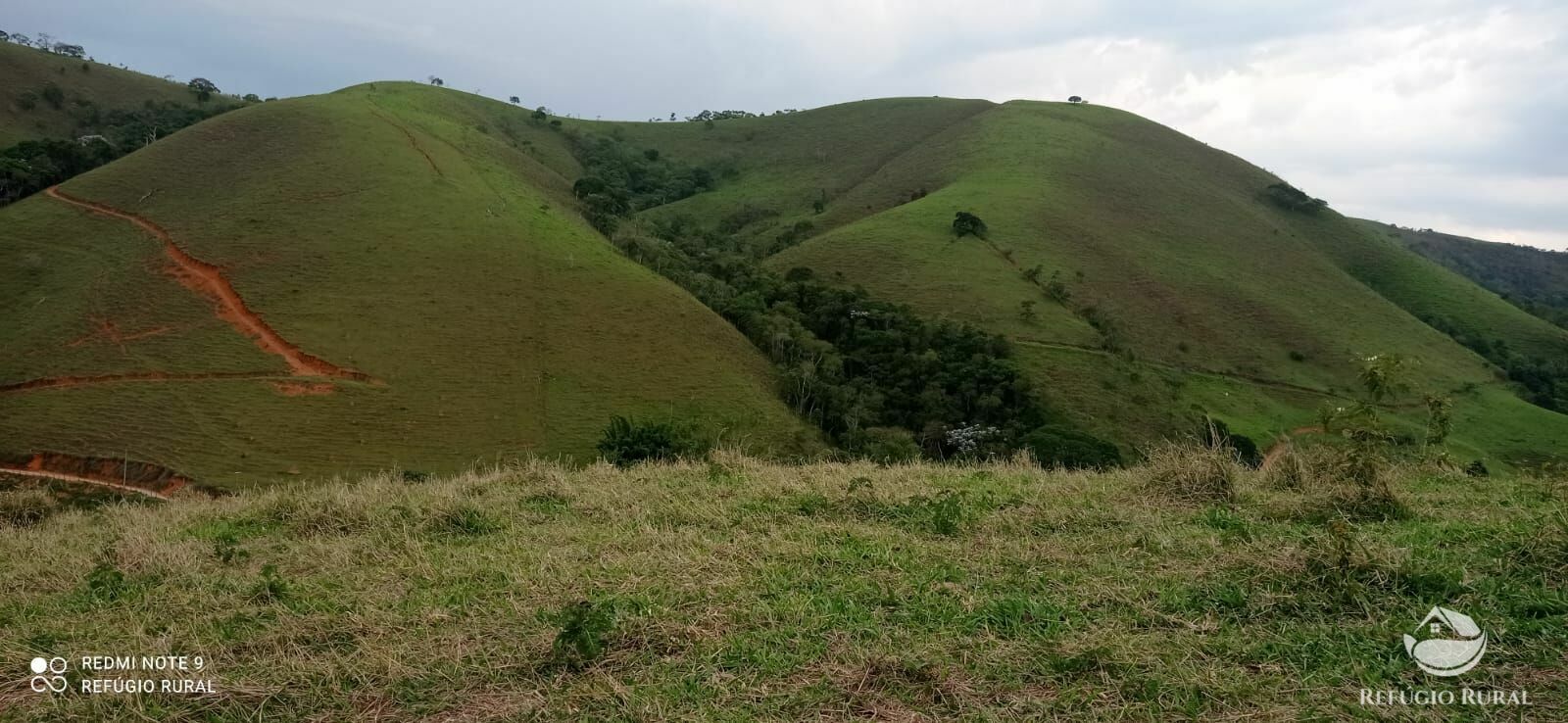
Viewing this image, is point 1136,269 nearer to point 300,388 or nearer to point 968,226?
point 968,226

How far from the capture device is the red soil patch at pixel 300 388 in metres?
35.8

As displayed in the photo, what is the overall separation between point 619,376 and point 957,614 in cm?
3870

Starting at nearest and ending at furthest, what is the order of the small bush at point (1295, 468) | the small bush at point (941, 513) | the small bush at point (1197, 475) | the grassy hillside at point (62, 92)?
the small bush at point (941, 513) < the small bush at point (1197, 475) < the small bush at point (1295, 468) < the grassy hillside at point (62, 92)

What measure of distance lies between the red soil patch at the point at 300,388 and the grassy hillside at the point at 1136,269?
38.0 meters

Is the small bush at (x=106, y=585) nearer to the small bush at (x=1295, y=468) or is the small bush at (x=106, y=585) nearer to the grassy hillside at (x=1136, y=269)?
Result: the small bush at (x=1295, y=468)

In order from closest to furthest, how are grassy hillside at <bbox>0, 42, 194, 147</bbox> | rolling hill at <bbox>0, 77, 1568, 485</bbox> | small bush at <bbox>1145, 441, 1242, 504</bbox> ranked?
1. small bush at <bbox>1145, 441, 1242, 504</bbox>
2. rolling hill at <bbox>0, 77, 1568, 485</bbox>
3. grassy hillside at <bbox>0, 42, 194, 147</bbox>

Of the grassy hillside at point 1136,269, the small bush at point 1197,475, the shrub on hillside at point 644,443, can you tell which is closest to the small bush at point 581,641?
the small bush at point 1197,475

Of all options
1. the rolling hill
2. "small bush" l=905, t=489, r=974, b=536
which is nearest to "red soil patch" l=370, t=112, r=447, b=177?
the rolling hill

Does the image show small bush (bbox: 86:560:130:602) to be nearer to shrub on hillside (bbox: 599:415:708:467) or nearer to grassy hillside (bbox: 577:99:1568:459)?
shrub on hillside (bbox: 599:415:708:467)

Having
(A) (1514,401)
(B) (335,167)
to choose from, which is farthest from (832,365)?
(A) (1514,401)

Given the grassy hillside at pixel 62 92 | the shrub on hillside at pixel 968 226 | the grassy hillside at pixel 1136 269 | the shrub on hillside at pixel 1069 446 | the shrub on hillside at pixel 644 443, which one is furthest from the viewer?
the grassy hillside at pixel 62 92

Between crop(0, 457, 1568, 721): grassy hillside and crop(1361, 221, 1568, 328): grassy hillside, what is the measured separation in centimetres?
16363

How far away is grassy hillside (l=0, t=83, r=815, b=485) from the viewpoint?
33.7 m

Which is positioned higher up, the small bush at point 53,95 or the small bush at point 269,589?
the small bush at point 53,95
